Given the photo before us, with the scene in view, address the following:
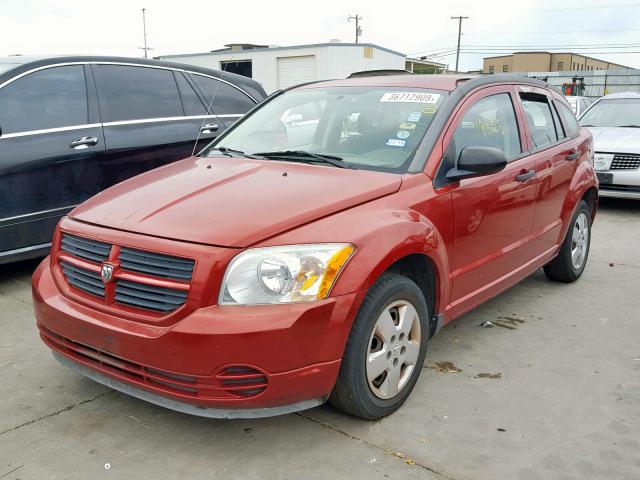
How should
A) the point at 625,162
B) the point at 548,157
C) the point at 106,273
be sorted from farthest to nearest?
the point at 625,162
the point at 548,157
the point at 106,273

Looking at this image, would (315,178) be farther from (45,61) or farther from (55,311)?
(45,61)

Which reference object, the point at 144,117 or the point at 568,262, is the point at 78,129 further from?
the point at 568,262

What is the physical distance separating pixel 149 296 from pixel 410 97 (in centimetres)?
200

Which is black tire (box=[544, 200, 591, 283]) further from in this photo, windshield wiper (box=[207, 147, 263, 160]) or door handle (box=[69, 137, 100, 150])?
door handle (box=[69, 137, 100, 150])

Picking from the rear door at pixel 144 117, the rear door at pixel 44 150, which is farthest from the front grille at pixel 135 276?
the rear door at pixel 144 117

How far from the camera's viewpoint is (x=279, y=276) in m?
2.60

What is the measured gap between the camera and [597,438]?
2.97 m

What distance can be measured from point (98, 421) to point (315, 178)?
1580mm

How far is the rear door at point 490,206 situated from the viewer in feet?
11.8

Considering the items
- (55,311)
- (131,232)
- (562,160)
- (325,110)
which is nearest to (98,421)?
(55,311)

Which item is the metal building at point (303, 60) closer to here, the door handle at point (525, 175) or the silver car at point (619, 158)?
the silver car at point (619, 158)

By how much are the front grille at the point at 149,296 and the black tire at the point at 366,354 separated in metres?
0.76

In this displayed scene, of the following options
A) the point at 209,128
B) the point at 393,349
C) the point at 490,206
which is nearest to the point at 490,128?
Result: the point at 490,206

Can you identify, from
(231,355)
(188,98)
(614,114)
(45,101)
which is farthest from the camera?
(614,114)
